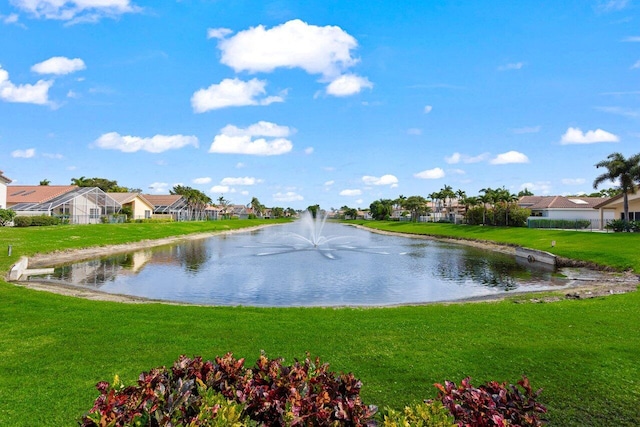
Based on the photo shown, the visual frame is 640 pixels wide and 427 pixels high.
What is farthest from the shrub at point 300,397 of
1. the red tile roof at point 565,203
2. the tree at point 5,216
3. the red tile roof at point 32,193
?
the red tile roof at point 565,203

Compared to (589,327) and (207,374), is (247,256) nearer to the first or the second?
(589,327)

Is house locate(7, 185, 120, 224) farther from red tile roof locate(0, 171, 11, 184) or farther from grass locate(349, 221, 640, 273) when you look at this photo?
grass locate(349, 221, 640, 273)

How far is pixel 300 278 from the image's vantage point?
1158 inches

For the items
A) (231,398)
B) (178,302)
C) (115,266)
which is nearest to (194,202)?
(115,266)

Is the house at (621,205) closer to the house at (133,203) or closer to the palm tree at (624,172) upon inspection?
the palm tree at (624,172)

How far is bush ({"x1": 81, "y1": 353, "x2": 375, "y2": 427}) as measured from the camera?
4.18 meters

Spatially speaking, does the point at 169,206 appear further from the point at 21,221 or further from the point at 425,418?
the point at 425,418

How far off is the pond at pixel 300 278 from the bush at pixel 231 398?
15133 mm

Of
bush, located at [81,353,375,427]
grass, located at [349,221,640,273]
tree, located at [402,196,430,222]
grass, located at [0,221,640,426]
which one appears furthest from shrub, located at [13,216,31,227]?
tree, located at [402,196,430,222]

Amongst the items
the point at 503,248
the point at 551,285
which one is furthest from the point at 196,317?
the point at 503,248

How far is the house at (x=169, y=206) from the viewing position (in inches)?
4451

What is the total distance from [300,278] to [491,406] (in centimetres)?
2531

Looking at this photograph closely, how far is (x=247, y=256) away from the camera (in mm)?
44438

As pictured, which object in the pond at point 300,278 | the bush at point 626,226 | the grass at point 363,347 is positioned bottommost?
the pond at point 300,278
